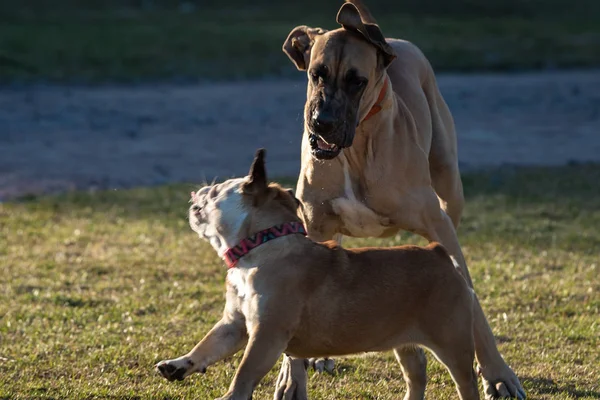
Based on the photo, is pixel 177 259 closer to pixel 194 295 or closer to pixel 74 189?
pixel 194 295

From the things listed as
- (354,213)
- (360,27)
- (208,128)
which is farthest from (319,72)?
(208,128)

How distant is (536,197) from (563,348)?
17.0 feet

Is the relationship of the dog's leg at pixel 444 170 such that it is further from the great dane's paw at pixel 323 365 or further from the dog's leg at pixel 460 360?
the dog's leg at pixel 460 360

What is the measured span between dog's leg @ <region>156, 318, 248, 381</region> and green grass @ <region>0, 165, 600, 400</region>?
31.0 inches

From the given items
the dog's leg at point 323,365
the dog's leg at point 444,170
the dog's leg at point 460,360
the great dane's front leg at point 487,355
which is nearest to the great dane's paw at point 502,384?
the great dane's front leg at point 487,355

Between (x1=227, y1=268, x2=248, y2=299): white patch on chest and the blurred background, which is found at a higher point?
(x1=227, y1=268, x2=248, y2=299): white patch on chest

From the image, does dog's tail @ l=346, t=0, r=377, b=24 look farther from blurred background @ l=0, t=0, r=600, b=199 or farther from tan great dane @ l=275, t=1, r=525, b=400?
blurred background @ l=0, t=0, r=600, b=199

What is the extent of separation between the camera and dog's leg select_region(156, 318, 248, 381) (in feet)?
16.3

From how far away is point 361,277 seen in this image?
5.11 m

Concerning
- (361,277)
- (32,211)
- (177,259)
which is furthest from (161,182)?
(361,277)

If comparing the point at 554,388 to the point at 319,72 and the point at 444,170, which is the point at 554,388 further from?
the point at 319,72

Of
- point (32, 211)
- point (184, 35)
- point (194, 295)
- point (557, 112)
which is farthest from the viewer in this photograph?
point (184, 35)

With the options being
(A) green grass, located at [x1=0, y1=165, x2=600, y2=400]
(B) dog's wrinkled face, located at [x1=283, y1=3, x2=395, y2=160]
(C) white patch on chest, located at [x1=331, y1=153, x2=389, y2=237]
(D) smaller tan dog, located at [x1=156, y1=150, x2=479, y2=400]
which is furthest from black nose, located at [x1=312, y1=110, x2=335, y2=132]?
(A) green grass, located at [x1=0, y1=165, x2=600, y2=400]

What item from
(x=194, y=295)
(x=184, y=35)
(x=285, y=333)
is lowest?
Answer: (x=184, y=35)
